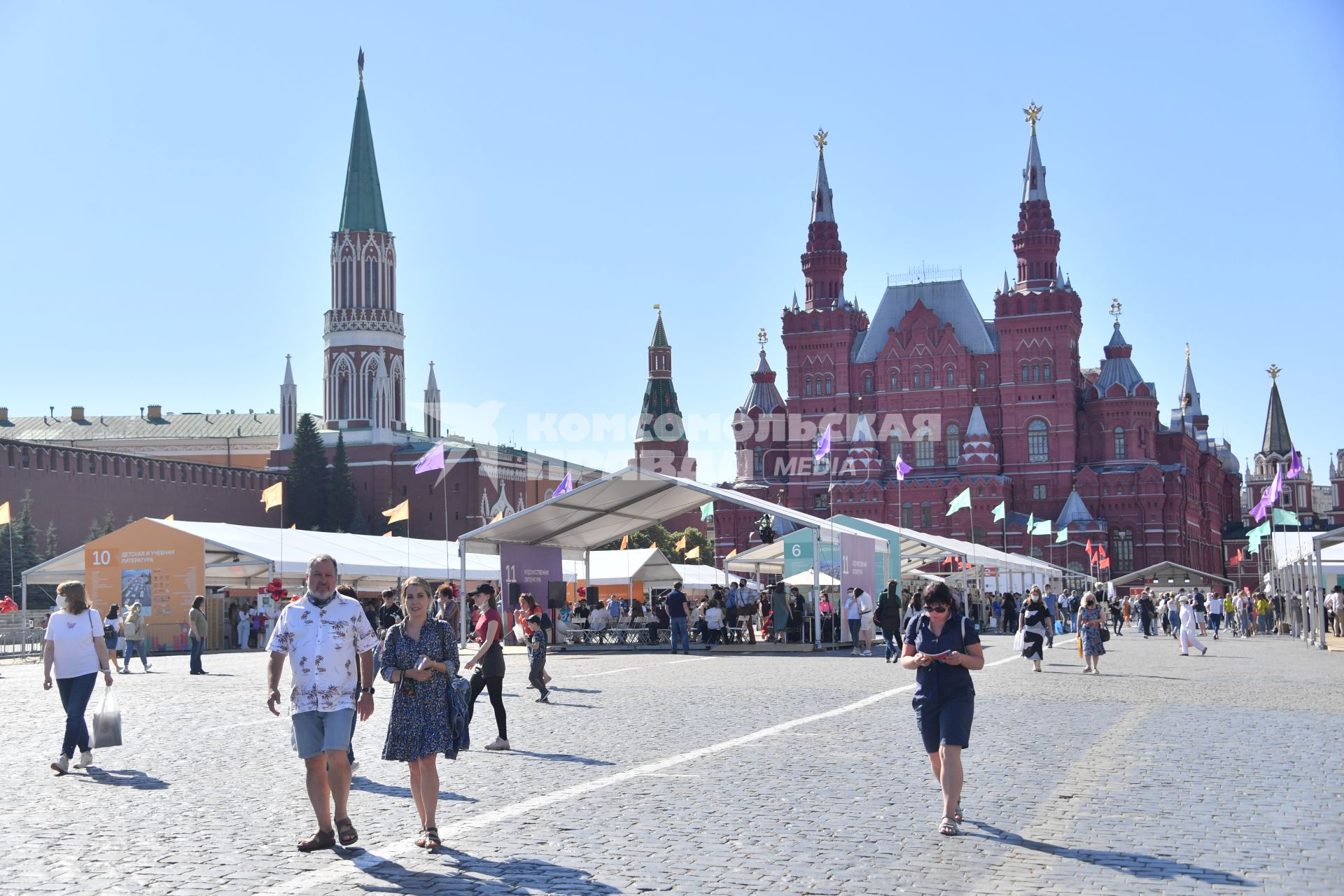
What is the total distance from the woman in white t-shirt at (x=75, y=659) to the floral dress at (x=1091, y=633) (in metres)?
15.2

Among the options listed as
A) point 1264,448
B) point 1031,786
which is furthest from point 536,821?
point 1264,448

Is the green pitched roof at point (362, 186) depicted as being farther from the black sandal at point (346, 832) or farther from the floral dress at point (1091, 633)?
the black sandal at point (346, 832)

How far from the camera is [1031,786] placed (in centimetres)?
946

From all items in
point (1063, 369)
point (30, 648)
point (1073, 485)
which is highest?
point (1063, 369)

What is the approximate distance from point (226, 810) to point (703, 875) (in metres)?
3.47

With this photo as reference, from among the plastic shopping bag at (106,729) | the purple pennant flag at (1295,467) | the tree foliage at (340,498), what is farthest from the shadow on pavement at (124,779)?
the tree foliage at (340,498)

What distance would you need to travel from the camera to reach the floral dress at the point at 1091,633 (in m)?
21.9

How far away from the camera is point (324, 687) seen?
293 inches

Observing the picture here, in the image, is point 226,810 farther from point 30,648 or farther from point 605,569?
point 605,569

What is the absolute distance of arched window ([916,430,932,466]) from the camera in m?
92.6

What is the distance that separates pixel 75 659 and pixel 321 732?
4337 millimetres

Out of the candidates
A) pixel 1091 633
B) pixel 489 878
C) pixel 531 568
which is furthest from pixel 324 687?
pixel 531 568

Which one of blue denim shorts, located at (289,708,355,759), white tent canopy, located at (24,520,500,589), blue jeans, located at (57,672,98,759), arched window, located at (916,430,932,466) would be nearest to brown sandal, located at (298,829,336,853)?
blue denim shorts, located at (289,708,355,759)

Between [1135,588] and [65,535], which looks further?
[1135,588]
